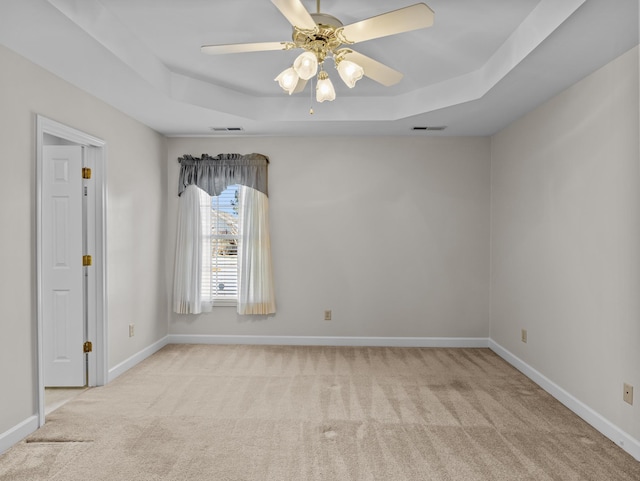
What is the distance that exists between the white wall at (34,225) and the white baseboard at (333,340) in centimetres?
45

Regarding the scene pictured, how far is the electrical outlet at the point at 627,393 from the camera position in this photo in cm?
266

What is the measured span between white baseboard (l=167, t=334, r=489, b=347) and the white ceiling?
2467 mm

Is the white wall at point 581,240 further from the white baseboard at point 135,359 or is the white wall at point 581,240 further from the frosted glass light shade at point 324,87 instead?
the white baseboard at point 135,359

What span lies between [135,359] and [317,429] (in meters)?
2.35

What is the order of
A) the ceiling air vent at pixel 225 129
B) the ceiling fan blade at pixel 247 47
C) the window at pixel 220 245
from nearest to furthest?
the ceiling fan blade at pixel 247 47 < the ceiling air vent at pixel 225 129 < the window at pixel 220 245

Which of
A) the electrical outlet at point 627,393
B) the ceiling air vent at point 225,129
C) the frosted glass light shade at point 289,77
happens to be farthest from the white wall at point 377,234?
the frosted glass light shade at point 289,77

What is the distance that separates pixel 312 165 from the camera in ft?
16.9

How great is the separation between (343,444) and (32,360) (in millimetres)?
2181

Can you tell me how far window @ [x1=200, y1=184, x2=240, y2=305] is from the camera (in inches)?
204

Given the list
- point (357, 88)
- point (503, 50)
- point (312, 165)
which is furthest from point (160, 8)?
point (312, 165)

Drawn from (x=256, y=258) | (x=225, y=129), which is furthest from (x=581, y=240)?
(x=225, y=129)

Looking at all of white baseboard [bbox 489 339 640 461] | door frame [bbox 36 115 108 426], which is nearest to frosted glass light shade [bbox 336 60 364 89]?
door frame [bbox 36 115 108 426]

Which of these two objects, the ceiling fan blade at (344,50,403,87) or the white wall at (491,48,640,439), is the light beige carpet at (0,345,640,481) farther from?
the ceiling fan blade at (344,50,403,87)

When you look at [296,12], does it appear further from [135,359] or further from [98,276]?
[135,359]
